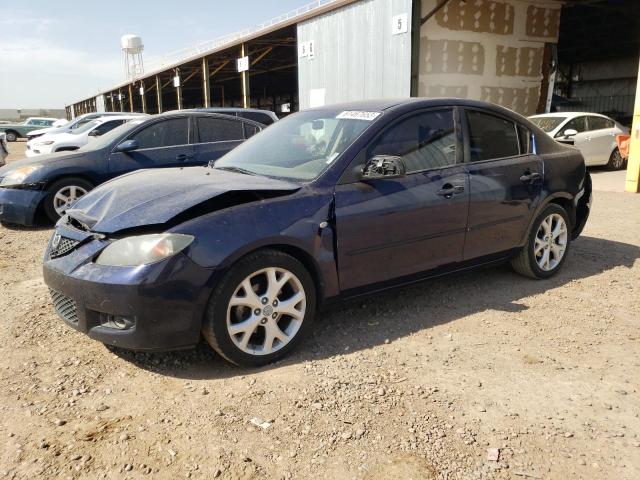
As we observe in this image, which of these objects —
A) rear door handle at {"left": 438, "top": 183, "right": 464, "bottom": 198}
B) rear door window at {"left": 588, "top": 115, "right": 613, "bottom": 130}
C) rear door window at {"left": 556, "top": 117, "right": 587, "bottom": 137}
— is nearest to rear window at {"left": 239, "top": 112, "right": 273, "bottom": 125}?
rear door handle at {"left": 438, "top": 183, "right": 464, "bottom": 198}

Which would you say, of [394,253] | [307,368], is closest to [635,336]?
[394,253]

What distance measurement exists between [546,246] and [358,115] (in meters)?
2.19

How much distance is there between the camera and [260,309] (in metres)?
3.06

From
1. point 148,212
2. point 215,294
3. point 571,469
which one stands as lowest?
point 571,469

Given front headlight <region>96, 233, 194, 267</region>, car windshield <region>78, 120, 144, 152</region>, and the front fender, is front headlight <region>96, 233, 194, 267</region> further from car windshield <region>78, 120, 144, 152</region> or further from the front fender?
car windshield <region>78, 120, 144, 152</region>

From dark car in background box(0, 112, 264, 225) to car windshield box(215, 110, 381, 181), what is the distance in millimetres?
3396

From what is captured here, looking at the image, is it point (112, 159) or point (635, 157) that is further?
point (635, 157)

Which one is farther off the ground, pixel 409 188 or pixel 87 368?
pixel 409 188

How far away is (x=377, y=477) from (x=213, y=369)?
4.22 feet

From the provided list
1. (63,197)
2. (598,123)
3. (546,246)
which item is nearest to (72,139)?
(63,197)

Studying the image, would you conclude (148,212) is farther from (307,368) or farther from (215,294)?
(307,368)

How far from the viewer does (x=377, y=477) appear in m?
2.19

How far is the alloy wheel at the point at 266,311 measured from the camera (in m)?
3.00

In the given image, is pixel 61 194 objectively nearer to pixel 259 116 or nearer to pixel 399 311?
pixel 259 116
